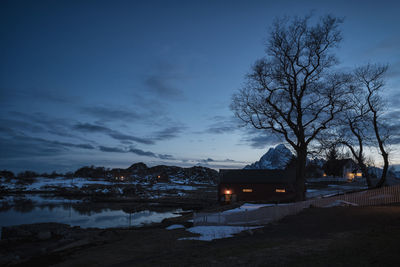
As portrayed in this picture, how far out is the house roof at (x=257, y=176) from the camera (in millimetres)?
49188

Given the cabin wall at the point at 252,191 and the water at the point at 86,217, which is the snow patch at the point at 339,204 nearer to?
the water at the point at 86,217

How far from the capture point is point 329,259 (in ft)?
26.5

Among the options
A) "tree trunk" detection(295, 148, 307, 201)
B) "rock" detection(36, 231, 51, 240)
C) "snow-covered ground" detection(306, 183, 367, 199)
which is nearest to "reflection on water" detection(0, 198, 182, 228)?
"rock" detection(36, 231, 51, 240)

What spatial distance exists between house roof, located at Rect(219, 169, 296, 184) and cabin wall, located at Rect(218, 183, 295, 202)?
734mm

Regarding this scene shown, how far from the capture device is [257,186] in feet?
161

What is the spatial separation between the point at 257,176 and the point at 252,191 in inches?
119

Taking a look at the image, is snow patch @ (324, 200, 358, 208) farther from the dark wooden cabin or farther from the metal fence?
the dark wooden cabin

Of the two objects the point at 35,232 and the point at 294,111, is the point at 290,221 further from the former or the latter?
the point at 35,232

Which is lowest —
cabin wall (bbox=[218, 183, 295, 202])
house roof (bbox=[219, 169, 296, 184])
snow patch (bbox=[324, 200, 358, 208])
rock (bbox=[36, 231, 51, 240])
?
rock (bbox=[36, 231, 51, 240])

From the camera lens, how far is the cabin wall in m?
48.2

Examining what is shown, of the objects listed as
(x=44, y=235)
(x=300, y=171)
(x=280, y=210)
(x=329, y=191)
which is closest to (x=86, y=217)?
(x=44, y=235)

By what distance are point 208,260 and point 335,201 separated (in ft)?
64.2

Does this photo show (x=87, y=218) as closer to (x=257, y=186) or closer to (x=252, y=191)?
(x=252, y=191)

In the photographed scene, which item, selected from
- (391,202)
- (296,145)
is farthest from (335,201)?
(296,145)
